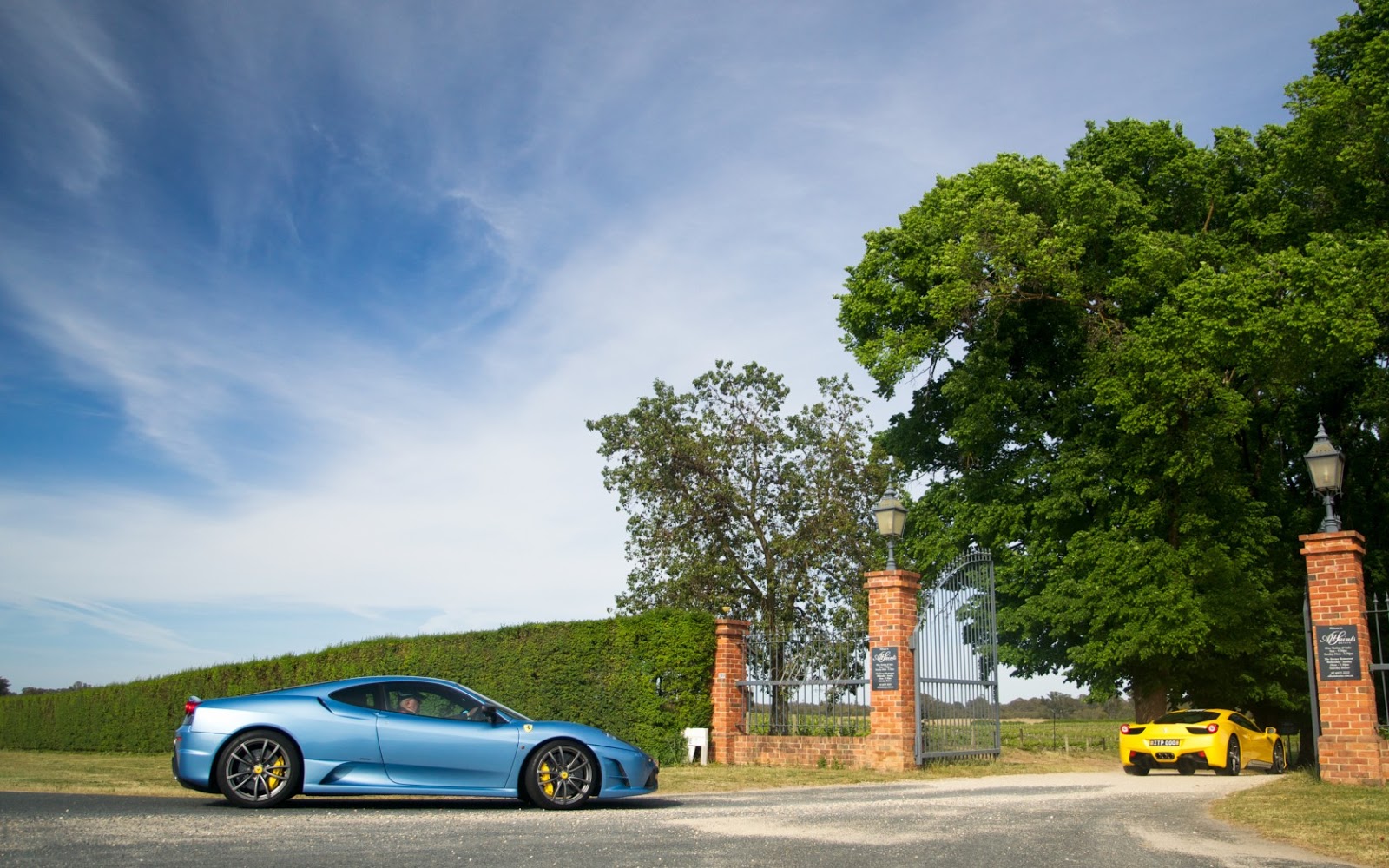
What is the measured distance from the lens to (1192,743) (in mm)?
18016

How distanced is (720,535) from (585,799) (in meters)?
25.3

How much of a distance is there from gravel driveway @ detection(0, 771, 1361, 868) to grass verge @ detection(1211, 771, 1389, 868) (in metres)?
0.31

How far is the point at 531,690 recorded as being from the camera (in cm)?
2084

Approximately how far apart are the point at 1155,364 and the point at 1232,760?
7323 millimetres

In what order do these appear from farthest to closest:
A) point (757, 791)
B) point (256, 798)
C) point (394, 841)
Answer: point (757, 791), point (256, 798), point (394, 841)

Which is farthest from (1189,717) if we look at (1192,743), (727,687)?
(727,687)

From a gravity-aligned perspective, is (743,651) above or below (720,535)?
below

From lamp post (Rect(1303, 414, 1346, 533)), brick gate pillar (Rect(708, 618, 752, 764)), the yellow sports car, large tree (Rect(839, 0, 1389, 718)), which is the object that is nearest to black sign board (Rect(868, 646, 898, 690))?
brick gate pillar (Rect(708, 618, 752, 764))

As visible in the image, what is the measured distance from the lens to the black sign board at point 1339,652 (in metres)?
13.5

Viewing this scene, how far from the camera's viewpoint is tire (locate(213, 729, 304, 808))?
9570 millimetres

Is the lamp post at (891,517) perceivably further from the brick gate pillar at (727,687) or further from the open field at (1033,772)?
the open field at (1033,772)

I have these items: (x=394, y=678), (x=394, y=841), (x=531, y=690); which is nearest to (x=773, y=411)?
(x=531, y=690)

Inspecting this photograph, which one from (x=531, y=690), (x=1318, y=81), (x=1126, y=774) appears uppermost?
(x=1318, y=81)

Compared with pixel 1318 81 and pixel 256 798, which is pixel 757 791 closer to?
pixel 256 798
